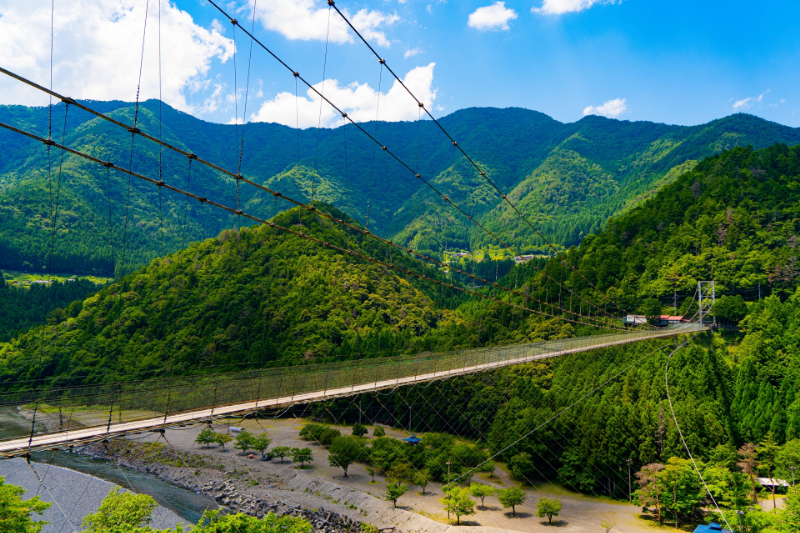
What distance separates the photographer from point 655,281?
42.5 m

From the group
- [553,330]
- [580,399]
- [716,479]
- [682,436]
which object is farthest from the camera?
[553,330]

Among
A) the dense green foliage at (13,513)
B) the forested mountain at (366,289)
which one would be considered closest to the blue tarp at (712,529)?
the forested mountain at (366,289)

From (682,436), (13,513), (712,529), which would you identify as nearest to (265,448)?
(13,513)

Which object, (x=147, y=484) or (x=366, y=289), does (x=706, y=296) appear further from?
(x=147, y=484)

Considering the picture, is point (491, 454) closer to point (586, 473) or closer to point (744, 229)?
point (586, 473)

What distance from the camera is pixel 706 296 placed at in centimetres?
3966

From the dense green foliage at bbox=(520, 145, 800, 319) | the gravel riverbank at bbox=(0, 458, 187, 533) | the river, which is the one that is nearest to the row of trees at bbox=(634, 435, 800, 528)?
the dense green foliage at bbox=(520, 145, 800, 319)

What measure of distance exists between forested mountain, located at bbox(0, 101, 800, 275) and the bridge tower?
34.9 metres

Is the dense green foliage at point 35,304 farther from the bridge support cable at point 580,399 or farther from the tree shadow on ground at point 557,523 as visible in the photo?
the tree shadow on ground at point 557,523

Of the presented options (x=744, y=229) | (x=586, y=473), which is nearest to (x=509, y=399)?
(x=586, y=473)

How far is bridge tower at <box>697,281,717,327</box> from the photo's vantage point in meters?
37.6

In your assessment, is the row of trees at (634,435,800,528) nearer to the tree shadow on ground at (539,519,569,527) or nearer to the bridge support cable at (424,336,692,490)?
the tree shadow on ground at (539,519,569,527)

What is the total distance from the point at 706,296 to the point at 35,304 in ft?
204

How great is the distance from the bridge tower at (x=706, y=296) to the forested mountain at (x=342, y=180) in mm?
34887
